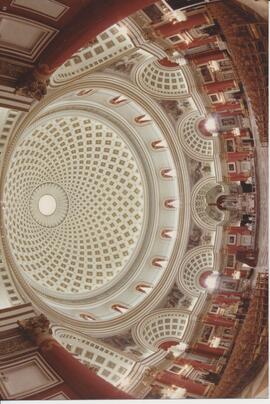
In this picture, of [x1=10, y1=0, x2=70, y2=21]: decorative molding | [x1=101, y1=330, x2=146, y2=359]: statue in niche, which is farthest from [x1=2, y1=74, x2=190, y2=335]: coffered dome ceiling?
[x1=10, y1=0, x2=70, y2=21]: decorative molding

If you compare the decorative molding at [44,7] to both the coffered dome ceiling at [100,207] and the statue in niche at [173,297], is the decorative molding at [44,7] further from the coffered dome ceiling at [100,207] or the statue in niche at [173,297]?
the statue in niche at [173,297]

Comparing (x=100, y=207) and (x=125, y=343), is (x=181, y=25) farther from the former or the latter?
(x=125, y=343)

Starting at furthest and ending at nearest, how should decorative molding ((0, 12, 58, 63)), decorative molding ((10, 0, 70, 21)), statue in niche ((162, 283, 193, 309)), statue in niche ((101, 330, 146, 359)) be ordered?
statue in niche ((162, 283, 193, 309))
statue in niche ((101, 330, 146, 359))
decorative molding ((0, 12, 58, 63))
decorative molding ((10, 0, 70, 21))

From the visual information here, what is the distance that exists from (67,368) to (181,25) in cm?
1062

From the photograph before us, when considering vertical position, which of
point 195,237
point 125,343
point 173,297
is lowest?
point 125,343

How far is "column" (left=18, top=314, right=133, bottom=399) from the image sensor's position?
9867mm

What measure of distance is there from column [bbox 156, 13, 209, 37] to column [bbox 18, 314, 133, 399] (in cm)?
984

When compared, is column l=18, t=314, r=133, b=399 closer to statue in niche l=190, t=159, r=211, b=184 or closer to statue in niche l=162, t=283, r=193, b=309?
statue in niche l=162, t=283, r=193, b=309

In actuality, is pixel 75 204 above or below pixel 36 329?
above

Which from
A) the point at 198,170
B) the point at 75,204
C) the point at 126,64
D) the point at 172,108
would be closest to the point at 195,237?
the point at 198,170

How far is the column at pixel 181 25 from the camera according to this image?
1174 centimetres

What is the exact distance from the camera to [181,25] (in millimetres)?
12180

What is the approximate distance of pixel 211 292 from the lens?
2084cm

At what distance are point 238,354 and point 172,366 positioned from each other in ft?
16.2
